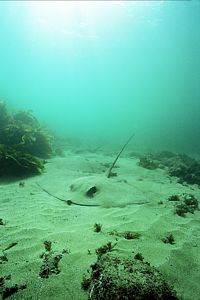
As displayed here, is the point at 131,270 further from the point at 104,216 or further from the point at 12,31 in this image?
the point at 12,31

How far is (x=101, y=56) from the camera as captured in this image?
207 feet

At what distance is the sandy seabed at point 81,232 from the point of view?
4746 millimetres

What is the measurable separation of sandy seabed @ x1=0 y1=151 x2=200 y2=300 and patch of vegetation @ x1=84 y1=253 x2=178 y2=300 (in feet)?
2.17

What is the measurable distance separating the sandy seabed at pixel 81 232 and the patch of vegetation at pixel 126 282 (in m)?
0.66

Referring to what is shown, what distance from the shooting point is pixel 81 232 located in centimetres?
663

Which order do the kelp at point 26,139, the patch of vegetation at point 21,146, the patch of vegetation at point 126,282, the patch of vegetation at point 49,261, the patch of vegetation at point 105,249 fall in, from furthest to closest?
the kelp at point 26,139
the patch of vegetation at point 21,146
the patch of vegetation at point 105,249
the patch of vegetation at point 49,261
the patch of vegetation at point 126,282

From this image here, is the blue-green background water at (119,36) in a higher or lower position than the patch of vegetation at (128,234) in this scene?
higher

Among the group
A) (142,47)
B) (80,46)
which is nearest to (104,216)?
(142,47)

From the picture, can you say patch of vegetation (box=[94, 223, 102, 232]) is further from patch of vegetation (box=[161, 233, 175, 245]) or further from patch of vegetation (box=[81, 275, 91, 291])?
patch of vegetation (box=[81, 275, 91, 291])

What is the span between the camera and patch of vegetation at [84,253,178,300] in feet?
11.7

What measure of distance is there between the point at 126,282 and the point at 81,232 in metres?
3.07

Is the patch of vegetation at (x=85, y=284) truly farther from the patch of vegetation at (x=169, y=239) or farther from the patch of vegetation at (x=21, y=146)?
the patch of vegetation at (x=21, y=146)

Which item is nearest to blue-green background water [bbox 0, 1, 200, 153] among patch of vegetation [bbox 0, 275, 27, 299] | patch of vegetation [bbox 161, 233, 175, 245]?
patch of vegetation [bbox 161, 233, 175, 245]

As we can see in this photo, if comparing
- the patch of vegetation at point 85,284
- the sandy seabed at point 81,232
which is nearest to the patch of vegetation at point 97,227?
the sandy seabed at point 81,232
